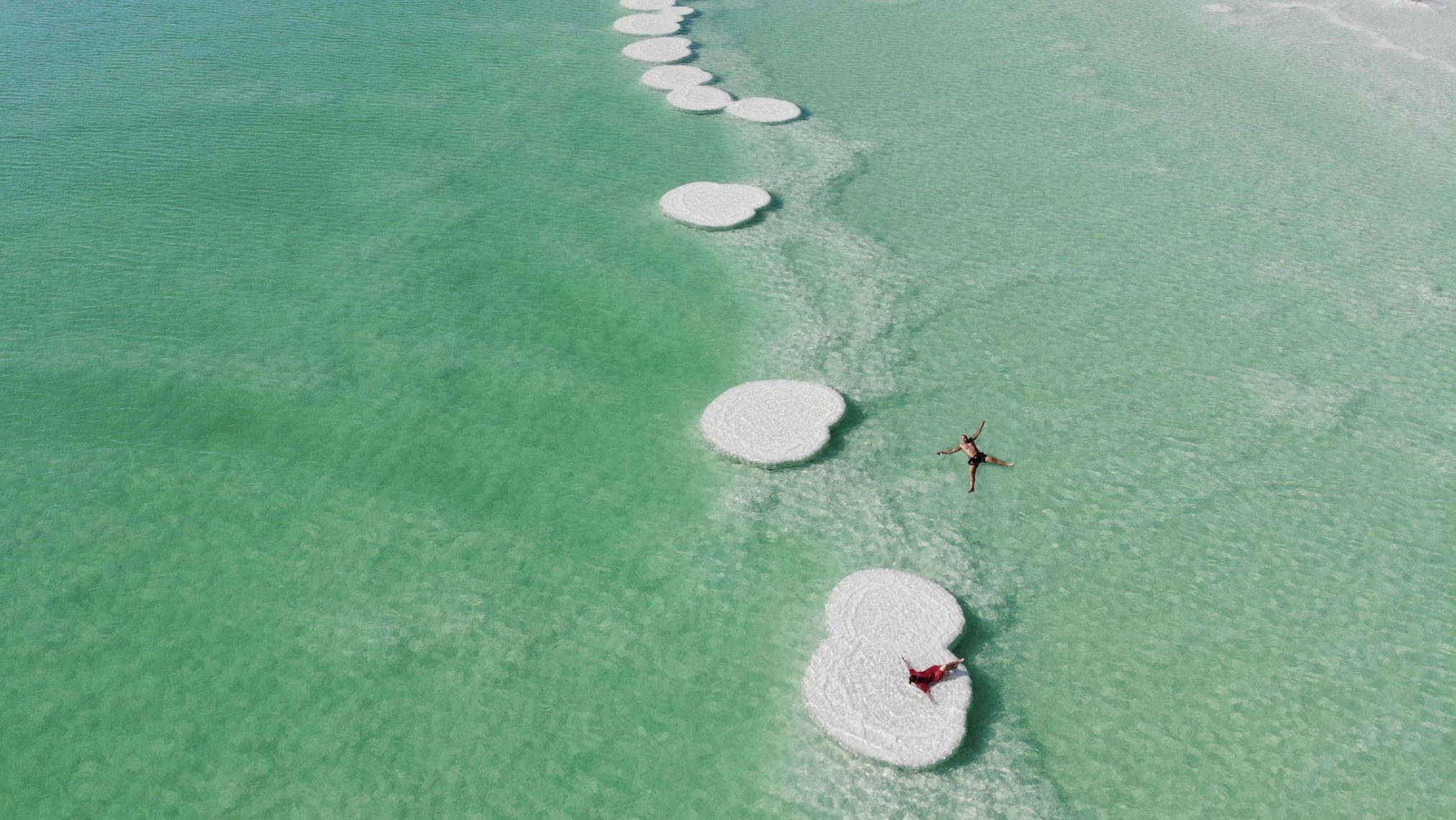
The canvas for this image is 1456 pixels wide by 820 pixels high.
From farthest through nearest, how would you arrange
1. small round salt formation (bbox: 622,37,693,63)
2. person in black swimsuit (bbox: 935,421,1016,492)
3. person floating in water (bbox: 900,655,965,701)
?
small round salt formation (bbox: 622,37,693,63) < person in black swimsuit (bbox: 935,421,1016,492) < person floating in water (bbox: 900,655,965,701)

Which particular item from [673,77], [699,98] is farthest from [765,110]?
[673,77]

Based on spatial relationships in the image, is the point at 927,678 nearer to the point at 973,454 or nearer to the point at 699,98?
the point at 973,454

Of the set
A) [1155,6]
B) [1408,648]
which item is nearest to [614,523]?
[1408,648]

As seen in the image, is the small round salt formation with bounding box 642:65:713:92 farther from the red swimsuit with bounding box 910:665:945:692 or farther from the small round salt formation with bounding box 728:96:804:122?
the red swimsuit with bounding box 910:665:945:692

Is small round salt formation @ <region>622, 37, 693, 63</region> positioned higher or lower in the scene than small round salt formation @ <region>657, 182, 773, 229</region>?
higher

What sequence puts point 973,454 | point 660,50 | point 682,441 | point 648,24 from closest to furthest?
1. point 973,454
2. point 682,441
3. point 660,50
4. point 648,24

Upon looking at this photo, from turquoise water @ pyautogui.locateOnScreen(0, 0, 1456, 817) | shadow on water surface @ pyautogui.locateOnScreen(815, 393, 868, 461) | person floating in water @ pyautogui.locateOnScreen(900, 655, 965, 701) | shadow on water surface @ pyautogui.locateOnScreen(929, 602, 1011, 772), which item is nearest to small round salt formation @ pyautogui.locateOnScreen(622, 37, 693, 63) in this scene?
turquoise water @ pyautogui.locateOnScreen(0, 0, 1456, 817)
